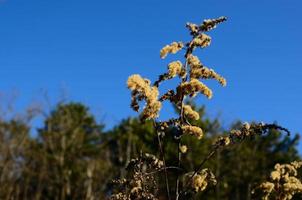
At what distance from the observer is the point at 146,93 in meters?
7.20

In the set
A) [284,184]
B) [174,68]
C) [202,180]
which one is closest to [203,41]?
[174,68]

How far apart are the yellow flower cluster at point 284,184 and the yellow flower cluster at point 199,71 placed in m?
2.30

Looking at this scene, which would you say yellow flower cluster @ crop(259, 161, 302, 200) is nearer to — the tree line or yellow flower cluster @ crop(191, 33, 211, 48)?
yellow flower cluster @ crop(191, 33, 211, 48)

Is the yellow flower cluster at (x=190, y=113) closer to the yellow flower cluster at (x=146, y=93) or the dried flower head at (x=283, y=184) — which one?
the yellow flower cluster at (x=146, y=93)

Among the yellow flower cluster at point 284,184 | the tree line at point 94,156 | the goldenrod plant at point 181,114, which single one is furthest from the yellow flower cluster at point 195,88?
the tree line at point 94,156

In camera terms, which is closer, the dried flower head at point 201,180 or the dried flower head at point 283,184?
the dried flower head at point 201,180

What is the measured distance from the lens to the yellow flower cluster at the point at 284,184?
9.13m

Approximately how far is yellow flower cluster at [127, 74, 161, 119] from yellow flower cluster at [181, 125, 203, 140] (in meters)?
0.36

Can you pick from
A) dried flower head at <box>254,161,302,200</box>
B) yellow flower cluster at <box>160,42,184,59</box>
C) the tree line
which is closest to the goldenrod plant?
yellow flower cluster at <box>160,42,184,59</box>

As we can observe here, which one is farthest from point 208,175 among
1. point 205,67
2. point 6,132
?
point 6,132

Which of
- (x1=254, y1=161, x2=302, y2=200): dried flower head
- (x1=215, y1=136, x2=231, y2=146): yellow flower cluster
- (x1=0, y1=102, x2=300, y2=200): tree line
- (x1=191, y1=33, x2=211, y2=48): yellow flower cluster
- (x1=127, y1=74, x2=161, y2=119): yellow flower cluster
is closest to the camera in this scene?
(x1=127, y1=74, x2=161, y2=119): yellow flower cluster

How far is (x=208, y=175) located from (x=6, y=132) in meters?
36.8

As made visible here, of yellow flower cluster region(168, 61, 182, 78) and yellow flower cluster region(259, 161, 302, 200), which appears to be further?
yellow flower cluster region(259, 161, 302, 200)

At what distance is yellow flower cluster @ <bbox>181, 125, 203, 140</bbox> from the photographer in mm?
7193
